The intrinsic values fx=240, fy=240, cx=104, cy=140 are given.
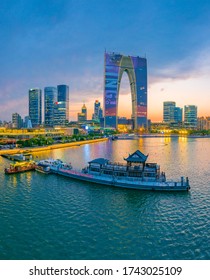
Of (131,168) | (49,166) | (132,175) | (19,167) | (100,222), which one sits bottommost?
(100,222)

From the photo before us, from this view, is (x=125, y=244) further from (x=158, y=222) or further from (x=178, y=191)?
(x=178, y=191)

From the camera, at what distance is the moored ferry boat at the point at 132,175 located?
1457 inches

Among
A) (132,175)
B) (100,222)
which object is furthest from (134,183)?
(100,222)

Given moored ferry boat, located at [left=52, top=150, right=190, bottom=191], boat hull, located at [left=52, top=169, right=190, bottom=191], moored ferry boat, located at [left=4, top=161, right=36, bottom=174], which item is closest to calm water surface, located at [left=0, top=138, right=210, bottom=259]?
boat hull, located at [left=52, top=169, right=190, bottom=191]

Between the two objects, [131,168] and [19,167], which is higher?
[131,168]

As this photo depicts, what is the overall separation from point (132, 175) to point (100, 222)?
15333 mm

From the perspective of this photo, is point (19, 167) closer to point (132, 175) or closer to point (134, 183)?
point (132, 175)

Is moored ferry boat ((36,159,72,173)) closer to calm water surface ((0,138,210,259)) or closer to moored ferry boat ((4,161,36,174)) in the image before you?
moored ferry boat ((4,161,36,174))

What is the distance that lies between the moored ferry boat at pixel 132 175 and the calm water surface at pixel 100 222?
4.84ft

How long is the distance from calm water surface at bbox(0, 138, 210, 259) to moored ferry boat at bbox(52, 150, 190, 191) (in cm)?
148

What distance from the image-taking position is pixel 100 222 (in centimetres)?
2556

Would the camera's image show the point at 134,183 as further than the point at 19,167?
No

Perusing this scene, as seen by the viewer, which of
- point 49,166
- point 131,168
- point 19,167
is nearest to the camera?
point 131,168

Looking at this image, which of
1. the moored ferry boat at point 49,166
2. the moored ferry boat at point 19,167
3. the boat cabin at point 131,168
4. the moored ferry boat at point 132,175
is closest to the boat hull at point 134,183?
the moored ferry boat at point 132,175
